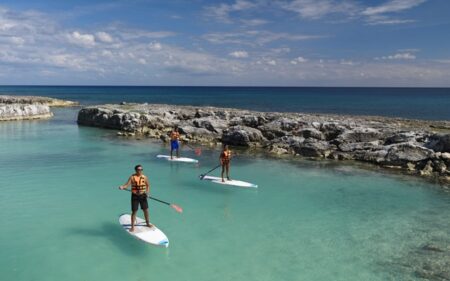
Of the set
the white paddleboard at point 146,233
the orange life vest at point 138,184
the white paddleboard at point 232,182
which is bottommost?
the white paddleboard at point 146,233

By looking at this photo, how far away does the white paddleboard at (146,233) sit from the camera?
1398cm

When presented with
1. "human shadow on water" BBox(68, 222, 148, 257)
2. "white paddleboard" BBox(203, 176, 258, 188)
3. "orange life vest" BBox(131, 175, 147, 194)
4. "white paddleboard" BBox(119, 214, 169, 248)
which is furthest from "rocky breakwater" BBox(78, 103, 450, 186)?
"human shadow on water" BBox(68, 222, 148, 257)

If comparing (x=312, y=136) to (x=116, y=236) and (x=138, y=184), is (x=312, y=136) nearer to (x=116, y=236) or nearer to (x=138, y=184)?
(x=138, y=184)

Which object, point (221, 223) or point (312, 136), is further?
point (312, 136)

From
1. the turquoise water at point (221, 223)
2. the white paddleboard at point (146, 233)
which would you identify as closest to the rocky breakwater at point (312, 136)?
the turquoise water at point (221, 223)

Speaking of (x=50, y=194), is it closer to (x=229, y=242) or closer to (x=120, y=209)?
(x=120, y=209)

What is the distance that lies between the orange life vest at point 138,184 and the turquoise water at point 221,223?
189cm

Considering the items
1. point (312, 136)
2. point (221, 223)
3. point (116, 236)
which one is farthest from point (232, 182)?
point (312, 136)

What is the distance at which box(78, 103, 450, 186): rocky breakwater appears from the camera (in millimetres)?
29047

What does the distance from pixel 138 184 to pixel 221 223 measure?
4.35 metres

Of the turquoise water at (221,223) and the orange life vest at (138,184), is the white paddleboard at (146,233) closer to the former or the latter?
the turquoise water at (221,223)

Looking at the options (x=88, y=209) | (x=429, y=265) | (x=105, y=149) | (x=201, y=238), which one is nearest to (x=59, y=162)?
(x=105, y=149)

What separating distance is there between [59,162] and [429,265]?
24.3 metres

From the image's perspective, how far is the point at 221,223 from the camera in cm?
1709
